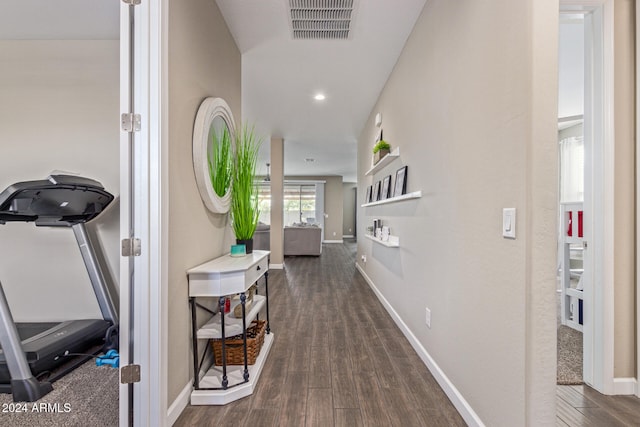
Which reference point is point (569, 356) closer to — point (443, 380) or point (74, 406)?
point (443, 380)

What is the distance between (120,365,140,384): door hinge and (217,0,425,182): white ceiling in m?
2.41

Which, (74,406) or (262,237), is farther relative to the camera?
(262,237)

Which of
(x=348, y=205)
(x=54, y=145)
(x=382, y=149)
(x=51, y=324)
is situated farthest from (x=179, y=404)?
(x=348, y=205)

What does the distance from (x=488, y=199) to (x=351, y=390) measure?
1.35 metres

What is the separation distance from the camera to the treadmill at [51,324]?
179 cm

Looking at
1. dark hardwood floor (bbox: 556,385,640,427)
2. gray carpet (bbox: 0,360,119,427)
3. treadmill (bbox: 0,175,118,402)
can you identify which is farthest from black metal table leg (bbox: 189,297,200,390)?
dark hardwood floor (bbox: 556,385,640,427)

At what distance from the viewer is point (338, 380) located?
6.38 ft

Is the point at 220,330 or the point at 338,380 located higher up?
the point at 220,330

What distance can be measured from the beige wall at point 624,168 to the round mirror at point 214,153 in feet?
8.17

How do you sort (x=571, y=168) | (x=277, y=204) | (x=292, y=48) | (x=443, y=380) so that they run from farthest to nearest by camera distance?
(x=277, y=204) → (x=571, y=168) → (x=292, y=48) → (x=443, y=380)

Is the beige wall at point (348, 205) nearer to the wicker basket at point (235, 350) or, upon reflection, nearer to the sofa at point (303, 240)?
the sofa at point (303, 240)

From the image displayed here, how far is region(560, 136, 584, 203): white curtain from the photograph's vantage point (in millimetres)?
5184

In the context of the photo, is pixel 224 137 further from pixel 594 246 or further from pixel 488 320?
pixel 594 246

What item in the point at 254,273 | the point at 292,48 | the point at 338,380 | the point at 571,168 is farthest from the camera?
the point at 571,168
